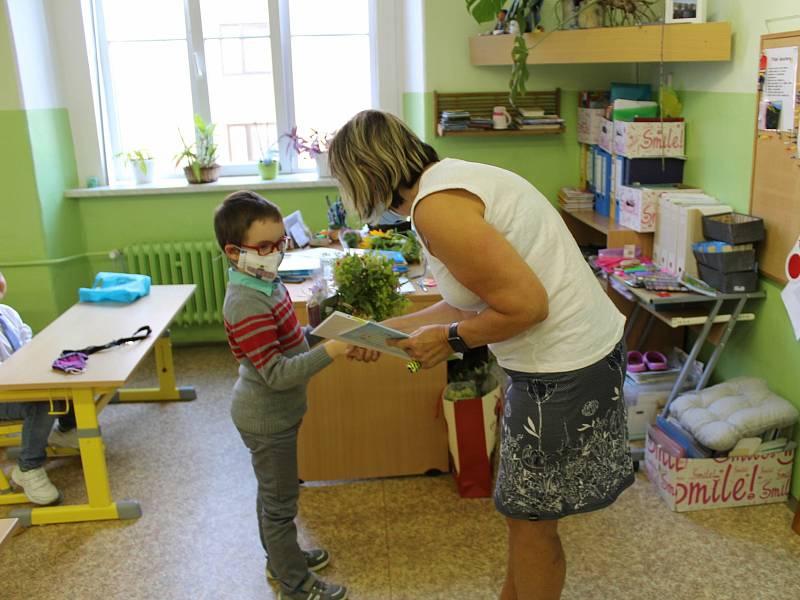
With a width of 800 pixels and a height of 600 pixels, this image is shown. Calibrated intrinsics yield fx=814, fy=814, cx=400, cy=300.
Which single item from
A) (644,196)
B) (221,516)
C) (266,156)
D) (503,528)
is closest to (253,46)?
(266,156)

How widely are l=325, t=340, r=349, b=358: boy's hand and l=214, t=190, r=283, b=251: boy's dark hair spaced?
1.20ft

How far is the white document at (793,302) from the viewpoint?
2.68m

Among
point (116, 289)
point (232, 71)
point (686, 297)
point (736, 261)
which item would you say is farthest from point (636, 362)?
point (232, 71)

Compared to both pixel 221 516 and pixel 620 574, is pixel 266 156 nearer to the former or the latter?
pixel 221 516

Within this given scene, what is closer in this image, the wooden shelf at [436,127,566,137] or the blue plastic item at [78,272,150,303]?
the blue plastic item at [78,272,150,303]

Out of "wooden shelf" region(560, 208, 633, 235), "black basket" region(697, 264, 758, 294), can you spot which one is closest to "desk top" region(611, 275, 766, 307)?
"black basket" region(697, 264, 758, 294)

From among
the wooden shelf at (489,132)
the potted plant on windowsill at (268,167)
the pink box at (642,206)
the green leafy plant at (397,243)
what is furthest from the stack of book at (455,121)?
the potted plant on windowsill at (268,167)

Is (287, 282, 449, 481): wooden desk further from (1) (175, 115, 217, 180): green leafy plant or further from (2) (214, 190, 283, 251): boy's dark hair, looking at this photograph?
(1) (175, 115, 217, 180): green leafy plant

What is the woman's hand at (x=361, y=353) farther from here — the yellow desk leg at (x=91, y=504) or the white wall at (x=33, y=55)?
the white wall at (x=33, y=55)

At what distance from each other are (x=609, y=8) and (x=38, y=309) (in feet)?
10.6

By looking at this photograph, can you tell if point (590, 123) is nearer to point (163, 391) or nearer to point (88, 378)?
point (163, 391)

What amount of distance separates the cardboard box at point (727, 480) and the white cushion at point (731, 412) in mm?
82

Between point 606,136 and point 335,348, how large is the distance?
7.43 ft

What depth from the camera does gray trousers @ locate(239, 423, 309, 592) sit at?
223 cm
